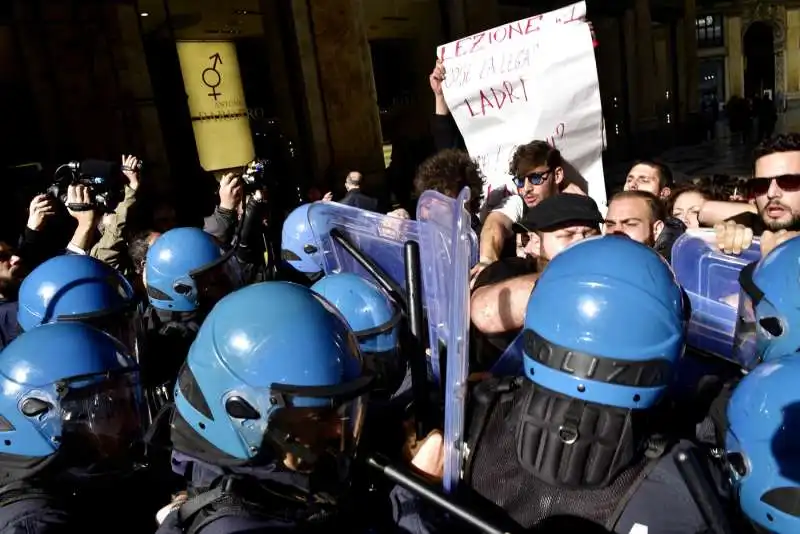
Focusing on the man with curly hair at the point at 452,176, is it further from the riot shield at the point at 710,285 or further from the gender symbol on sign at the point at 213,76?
the gender symbol on sign at the point at 213,76

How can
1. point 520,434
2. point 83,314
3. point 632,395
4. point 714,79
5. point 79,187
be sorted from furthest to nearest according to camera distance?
1. point 714,79
2. point 79,187
3. point 83,314
4. point 520,434
5. point 632,395

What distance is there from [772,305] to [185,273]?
2312 millimetres

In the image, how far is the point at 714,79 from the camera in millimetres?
31875

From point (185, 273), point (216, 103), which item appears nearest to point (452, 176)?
point (185, 273)

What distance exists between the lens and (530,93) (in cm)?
318

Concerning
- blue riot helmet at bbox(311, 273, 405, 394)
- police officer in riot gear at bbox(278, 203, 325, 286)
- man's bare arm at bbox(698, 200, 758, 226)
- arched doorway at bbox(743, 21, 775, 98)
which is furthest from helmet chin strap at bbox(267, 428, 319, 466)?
arched doorway at bbox(743, 21, 775, 98)

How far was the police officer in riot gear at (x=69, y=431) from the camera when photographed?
164 centimetres

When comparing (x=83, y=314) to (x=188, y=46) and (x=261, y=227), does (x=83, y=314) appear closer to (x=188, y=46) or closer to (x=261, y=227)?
(x=261, y=227)

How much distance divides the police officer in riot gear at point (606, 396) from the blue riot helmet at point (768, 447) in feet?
0.30

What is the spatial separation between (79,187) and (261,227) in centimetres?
107

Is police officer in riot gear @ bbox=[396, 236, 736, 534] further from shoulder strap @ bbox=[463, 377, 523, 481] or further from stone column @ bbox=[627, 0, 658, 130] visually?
stone column @ bbox=[627, 0, 658, 130]

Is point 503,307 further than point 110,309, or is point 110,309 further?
point 110,309

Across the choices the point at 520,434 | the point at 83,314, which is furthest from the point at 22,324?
the point at 520,434

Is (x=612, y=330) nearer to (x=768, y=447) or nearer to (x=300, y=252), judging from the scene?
(x=768, y=447)
